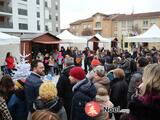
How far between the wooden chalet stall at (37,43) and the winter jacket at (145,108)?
18.0m

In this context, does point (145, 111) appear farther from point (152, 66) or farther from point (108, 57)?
point (108, 57)

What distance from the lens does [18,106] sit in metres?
4.86

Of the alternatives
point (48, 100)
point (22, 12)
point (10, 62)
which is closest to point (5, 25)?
point (22, 12)

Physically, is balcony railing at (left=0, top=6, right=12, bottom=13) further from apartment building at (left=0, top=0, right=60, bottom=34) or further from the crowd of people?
the crowd of people

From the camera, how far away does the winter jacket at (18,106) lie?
479cm

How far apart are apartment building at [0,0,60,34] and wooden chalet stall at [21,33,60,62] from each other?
2141 cm

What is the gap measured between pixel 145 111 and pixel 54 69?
15.5m

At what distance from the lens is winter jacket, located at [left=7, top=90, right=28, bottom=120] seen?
189 inches

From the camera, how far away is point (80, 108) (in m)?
4.43

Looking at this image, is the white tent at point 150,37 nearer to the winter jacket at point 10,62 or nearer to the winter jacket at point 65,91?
the winter jacket at point 10,62

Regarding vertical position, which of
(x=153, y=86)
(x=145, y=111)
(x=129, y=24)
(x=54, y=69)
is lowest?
(x=54, y=69)

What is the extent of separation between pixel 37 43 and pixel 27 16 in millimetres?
31990

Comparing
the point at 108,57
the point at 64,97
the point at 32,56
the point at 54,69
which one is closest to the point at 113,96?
the point at 64,97

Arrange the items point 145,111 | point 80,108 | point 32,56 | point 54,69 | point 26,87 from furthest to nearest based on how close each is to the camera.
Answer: point 32,56 < point 54,69 < point 26,87 < point 80,108 < point 145,111
